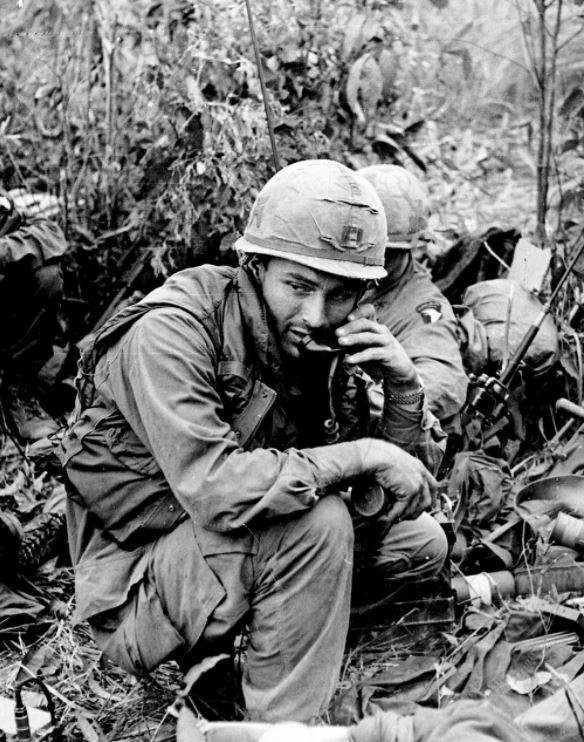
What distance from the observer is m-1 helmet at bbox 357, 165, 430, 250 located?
Result: 193 inches

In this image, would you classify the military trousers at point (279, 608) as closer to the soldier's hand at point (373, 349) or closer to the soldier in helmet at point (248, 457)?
the soldier in helmet at point (248, 457)

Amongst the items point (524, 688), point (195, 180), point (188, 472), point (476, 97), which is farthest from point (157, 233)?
point (476, 97)

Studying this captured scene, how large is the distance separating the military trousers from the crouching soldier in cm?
244

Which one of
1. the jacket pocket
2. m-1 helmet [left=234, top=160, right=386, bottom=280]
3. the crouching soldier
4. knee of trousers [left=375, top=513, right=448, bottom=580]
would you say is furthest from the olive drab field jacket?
the crouching soldier

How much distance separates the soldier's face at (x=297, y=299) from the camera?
320 centimetres

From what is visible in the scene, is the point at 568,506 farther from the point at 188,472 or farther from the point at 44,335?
the point at 44,335

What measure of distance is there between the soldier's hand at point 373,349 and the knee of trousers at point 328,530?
0.58 metres

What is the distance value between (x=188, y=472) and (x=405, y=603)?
1384 mm

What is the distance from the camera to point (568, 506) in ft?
13.9

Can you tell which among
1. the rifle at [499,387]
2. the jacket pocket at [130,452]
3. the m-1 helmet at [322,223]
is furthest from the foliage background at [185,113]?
the jacket pocket at [130,452]

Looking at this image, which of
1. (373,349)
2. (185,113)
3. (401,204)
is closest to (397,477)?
(373,349)

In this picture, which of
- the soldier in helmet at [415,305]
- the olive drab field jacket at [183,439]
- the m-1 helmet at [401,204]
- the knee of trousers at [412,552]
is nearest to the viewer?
the olive drab field jacket at [183,439]

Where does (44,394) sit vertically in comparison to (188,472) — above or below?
below

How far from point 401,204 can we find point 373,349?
1951 millimetres
